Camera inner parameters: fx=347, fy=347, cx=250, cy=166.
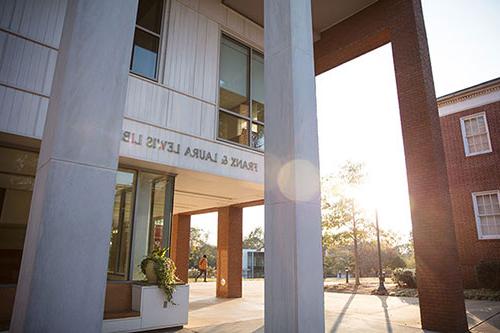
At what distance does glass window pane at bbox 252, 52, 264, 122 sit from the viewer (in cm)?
1026

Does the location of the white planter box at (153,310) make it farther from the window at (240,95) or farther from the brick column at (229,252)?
the brick column at (229,252)

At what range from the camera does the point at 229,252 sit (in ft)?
45.6

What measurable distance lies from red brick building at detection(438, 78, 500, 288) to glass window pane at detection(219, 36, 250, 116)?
1197 centimetres

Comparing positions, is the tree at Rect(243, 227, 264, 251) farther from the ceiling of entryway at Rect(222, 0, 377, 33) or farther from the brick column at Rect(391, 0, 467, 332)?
the brick column at Rect(391, 0, 467, 332)

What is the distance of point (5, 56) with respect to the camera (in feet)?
20.0

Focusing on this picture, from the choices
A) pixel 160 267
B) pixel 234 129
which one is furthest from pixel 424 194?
pixel 160 267

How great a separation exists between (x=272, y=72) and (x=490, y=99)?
51.7ft

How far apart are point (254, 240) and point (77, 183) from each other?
6344 centimetres

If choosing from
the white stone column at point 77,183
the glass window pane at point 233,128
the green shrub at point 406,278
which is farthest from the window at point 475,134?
the white stone column at point 77,183

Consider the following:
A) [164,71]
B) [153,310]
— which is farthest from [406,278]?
[164,71]

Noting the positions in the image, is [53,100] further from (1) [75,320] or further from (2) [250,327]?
(2) [250,327]

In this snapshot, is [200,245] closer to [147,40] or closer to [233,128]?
[233,128]

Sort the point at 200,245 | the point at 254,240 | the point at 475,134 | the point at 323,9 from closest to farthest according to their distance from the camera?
1. the point at 323,9
2. the point at 475,134
3. the point at 200,245
4. the point at 254,240

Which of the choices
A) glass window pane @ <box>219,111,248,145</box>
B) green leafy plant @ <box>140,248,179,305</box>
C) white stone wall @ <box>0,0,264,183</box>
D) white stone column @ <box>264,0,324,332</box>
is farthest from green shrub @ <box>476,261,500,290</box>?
white stone column @ <box>264,0,324,332</box>
